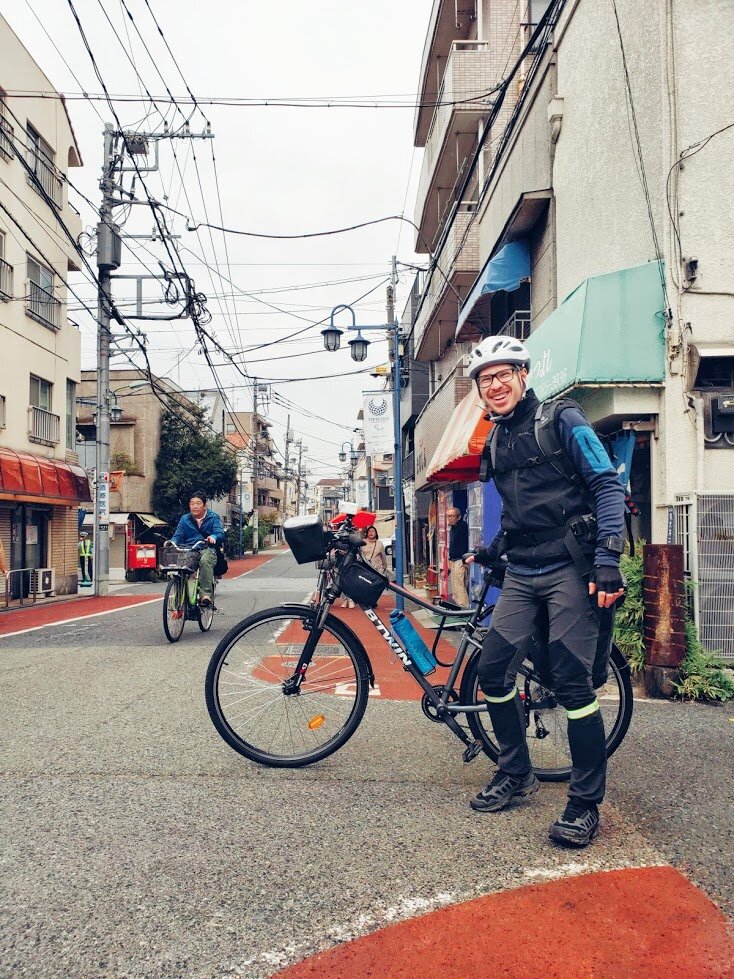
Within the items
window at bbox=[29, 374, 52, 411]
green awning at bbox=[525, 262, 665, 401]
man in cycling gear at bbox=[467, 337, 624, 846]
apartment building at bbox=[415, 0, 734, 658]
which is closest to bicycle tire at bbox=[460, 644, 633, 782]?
man in cycling gear at bbox=[467, 337, 624, 846]

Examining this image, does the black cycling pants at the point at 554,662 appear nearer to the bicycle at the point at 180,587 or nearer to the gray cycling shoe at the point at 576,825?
the gray cycling shoe at the point at 576,825

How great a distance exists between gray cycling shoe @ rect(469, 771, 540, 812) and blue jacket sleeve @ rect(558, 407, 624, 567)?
112 centimetres

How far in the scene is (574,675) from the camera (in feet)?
10.5

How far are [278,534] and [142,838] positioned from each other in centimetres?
9918

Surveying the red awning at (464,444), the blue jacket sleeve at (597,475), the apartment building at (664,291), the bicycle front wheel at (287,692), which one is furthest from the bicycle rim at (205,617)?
the blue jacket sleeve at (597,475)

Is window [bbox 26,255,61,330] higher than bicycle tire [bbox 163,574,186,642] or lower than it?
higher

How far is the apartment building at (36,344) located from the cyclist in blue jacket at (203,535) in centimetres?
854

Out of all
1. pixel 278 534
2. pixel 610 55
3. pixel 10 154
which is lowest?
pixel 278 534

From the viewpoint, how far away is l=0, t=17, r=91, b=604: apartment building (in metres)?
18.7

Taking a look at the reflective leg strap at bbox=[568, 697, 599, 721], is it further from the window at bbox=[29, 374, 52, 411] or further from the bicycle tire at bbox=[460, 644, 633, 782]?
the window at bbox=[29, 374, 52, 411]

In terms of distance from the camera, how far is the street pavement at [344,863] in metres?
2.28

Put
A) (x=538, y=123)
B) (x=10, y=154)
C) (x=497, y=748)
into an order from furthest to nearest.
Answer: (x=10, y=154), (x=538, y=123), (x=497, y=748)

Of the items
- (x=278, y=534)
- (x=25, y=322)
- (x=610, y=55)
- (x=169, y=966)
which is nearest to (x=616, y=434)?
(x=610, y=55)

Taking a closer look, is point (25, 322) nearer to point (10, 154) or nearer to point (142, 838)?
point (10, 154)
